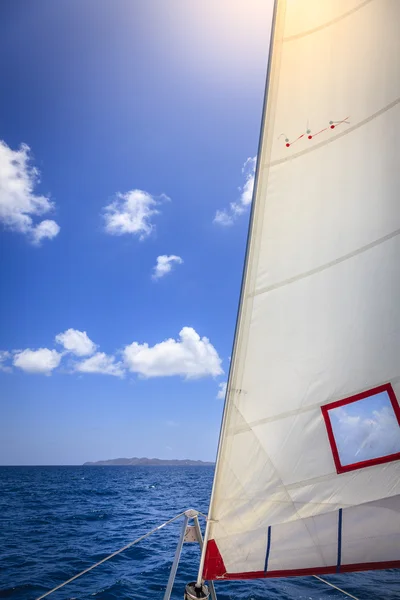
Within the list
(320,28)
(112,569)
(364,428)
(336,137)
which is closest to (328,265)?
(336,137)

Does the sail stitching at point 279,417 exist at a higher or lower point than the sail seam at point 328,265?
lower

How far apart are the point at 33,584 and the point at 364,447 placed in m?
9.66

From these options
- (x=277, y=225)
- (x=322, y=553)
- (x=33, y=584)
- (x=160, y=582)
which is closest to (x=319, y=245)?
(x=277, y=225)

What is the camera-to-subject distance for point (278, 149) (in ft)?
9.30

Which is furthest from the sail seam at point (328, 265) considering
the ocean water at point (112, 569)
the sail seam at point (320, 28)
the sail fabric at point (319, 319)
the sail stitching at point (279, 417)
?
the ocean water at point (112, 569)

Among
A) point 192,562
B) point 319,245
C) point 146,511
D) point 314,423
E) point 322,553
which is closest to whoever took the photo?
point 322,553

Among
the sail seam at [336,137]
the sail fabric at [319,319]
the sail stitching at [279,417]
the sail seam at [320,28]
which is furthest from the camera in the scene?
the sail seam at [320,28]

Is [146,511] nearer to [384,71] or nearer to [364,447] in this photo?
[364,447]

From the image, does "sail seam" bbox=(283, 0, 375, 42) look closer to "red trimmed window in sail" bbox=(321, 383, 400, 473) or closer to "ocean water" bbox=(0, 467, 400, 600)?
"red trimmed window in sail" bbox=(321, 383, 400, 473)

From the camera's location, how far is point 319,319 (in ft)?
8.43

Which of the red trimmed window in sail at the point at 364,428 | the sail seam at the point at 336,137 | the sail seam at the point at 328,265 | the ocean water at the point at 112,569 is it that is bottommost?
the ocean water at the point at 112,569

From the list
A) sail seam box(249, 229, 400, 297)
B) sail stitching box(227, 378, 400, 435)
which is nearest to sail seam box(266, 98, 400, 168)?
sail seam box(249, 229, 400, 297)

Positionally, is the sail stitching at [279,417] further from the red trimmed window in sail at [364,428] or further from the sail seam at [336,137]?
the sail seam at [336,137]

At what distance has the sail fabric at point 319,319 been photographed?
7.64 ft
